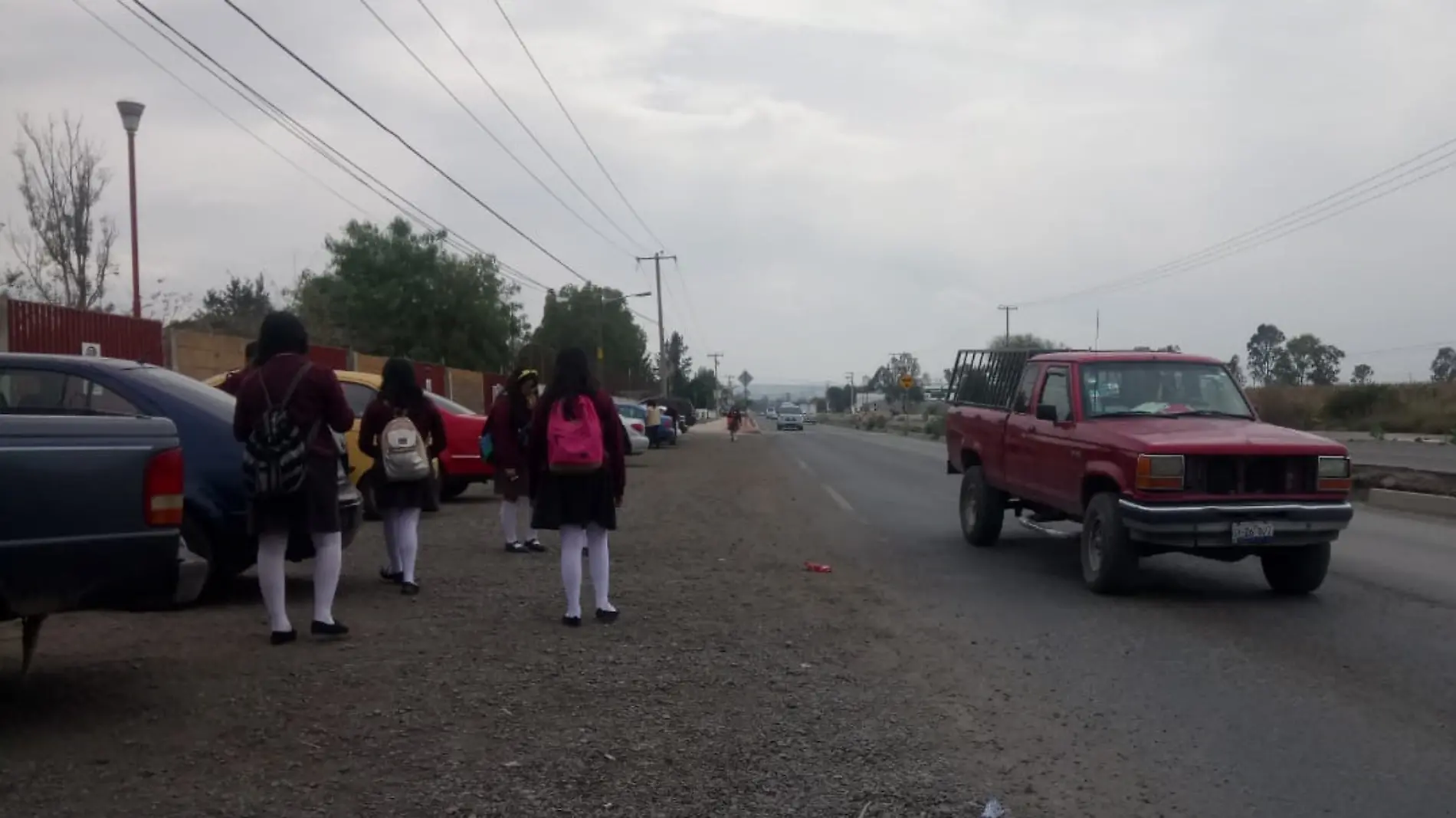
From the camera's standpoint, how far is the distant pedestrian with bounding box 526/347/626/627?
8.16 m

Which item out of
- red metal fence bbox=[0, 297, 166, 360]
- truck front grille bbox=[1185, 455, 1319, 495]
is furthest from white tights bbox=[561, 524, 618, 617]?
red metal fence bbox=[0, 297, 166, 360]

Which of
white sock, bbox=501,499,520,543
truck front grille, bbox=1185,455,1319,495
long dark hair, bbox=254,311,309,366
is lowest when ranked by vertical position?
white sock, bbox=501,499,520,543

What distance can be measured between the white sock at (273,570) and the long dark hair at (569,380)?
183cm

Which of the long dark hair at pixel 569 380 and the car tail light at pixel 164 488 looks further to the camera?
the long dark hair at pixel 569 380

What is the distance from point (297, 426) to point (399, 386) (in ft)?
7.38

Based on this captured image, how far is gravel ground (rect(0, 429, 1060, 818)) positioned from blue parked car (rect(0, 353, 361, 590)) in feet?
1.70

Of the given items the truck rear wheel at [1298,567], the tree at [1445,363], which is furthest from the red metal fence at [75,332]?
the tree at [1445,363]

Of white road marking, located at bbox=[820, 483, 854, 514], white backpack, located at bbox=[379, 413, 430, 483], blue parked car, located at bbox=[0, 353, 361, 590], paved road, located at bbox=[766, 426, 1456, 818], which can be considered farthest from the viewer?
white road marking, located at bbox=[820, 483, 854, 514]

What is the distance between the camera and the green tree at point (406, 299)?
49.7 metres

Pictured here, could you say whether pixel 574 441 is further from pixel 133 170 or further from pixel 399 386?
pixel 133 170

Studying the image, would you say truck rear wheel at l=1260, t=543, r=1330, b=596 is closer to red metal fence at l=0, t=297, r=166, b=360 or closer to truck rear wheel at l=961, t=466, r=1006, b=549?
truck rear wheel at l=961, t=466, r=1006, b=549

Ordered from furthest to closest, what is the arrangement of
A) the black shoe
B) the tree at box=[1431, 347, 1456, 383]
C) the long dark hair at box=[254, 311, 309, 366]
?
1. the tree at box=[1431, 347, 1456, 383]
2. the black shoe
3. the long dark hair at box=[254, 311, 309, 366]

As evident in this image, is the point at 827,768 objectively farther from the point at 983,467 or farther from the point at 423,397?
the point at 983,467

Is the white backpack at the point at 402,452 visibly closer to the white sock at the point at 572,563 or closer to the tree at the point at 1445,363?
the white sock at the point at 572,563
